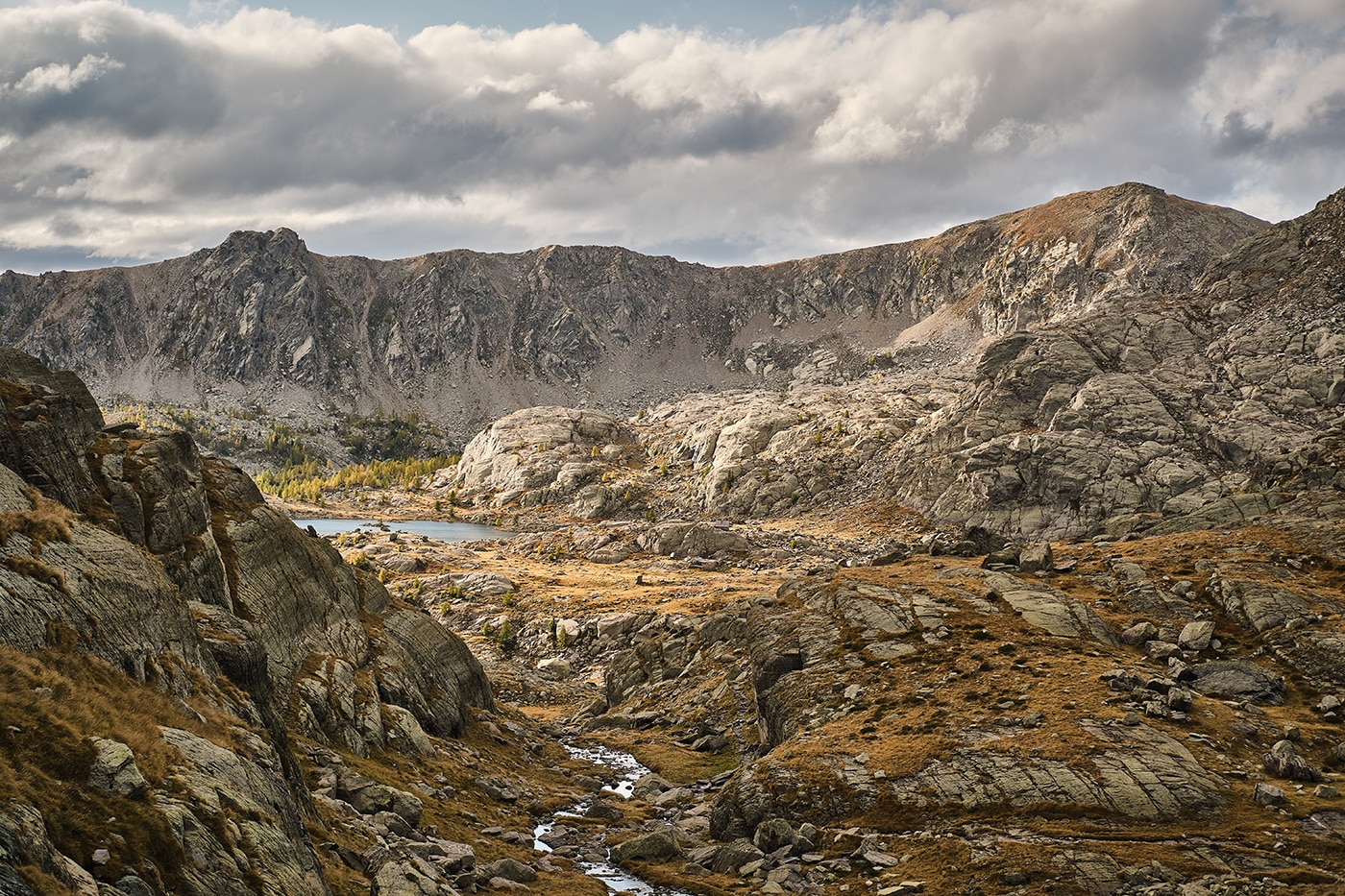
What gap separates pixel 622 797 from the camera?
64.0m

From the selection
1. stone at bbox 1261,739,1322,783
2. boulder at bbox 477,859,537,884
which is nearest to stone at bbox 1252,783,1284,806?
stone at bbox 1261,739,1322,783

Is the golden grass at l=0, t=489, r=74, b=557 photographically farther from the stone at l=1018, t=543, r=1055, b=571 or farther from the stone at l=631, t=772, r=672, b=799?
the stone at l=1018, t=543, r=1055, b=571

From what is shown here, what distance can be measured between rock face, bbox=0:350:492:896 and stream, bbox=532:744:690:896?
11772 mm

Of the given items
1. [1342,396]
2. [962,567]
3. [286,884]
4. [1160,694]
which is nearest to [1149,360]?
[1342,396]

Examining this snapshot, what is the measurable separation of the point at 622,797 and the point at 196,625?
3922 cm

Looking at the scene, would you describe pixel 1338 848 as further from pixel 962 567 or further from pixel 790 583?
pixel 790 583

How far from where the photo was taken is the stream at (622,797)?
46.0 metres

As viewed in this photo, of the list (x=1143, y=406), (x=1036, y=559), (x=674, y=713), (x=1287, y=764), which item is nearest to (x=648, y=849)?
(x=674, y=713)

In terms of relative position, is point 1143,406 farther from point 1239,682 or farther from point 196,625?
point 196,625

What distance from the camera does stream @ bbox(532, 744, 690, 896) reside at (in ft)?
151

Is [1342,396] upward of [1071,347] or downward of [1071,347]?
downward

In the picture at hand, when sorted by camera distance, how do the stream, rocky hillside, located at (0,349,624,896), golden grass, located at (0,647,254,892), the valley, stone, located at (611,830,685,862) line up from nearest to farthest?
golden grass, located at (0,647,254,892) < rocky hillside, located at (0,349,624,896) < the valley < the stream < stone, located at (611,830,685,862)

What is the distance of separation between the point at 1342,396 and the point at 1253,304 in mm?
33600

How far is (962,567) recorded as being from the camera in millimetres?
80938
